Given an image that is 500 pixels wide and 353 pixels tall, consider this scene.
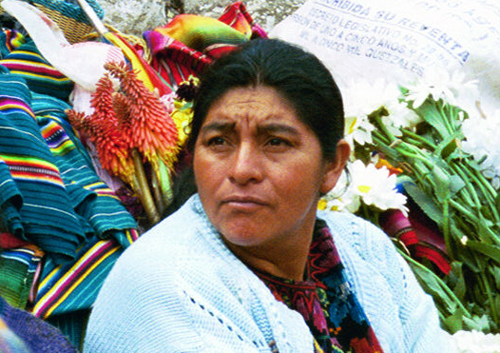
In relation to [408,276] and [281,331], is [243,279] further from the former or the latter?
[408,276]

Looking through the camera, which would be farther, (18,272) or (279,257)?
(18,272)

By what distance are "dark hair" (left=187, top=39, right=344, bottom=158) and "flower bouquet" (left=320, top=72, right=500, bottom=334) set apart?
1.82ft

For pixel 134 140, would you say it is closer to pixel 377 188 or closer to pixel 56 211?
pixel 56 211

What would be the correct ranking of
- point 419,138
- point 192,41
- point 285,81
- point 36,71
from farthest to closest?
1. point 192,41
2. point 36,71
3. point 419,138
4. point 285,81

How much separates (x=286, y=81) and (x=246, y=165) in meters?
0.20

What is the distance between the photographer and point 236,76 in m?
1.58

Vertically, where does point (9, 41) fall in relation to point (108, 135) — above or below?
above

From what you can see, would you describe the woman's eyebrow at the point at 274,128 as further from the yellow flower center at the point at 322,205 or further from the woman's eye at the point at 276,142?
the yellow flower center at the point at 322,205

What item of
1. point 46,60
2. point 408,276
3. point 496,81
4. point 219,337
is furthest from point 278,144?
point 496,81

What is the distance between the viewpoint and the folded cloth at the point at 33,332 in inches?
56.0

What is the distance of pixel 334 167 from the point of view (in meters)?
1.72

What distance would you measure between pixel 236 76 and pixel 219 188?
0.24 m

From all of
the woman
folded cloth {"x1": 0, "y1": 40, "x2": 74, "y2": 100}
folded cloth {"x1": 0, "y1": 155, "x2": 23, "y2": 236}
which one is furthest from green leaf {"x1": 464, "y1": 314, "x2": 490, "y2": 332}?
folded cloth {"x1": 0, "y1": 40, "x2": 74, "y2": 100}

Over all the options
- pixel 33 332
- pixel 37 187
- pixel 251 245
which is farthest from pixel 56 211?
pixel 251 245
